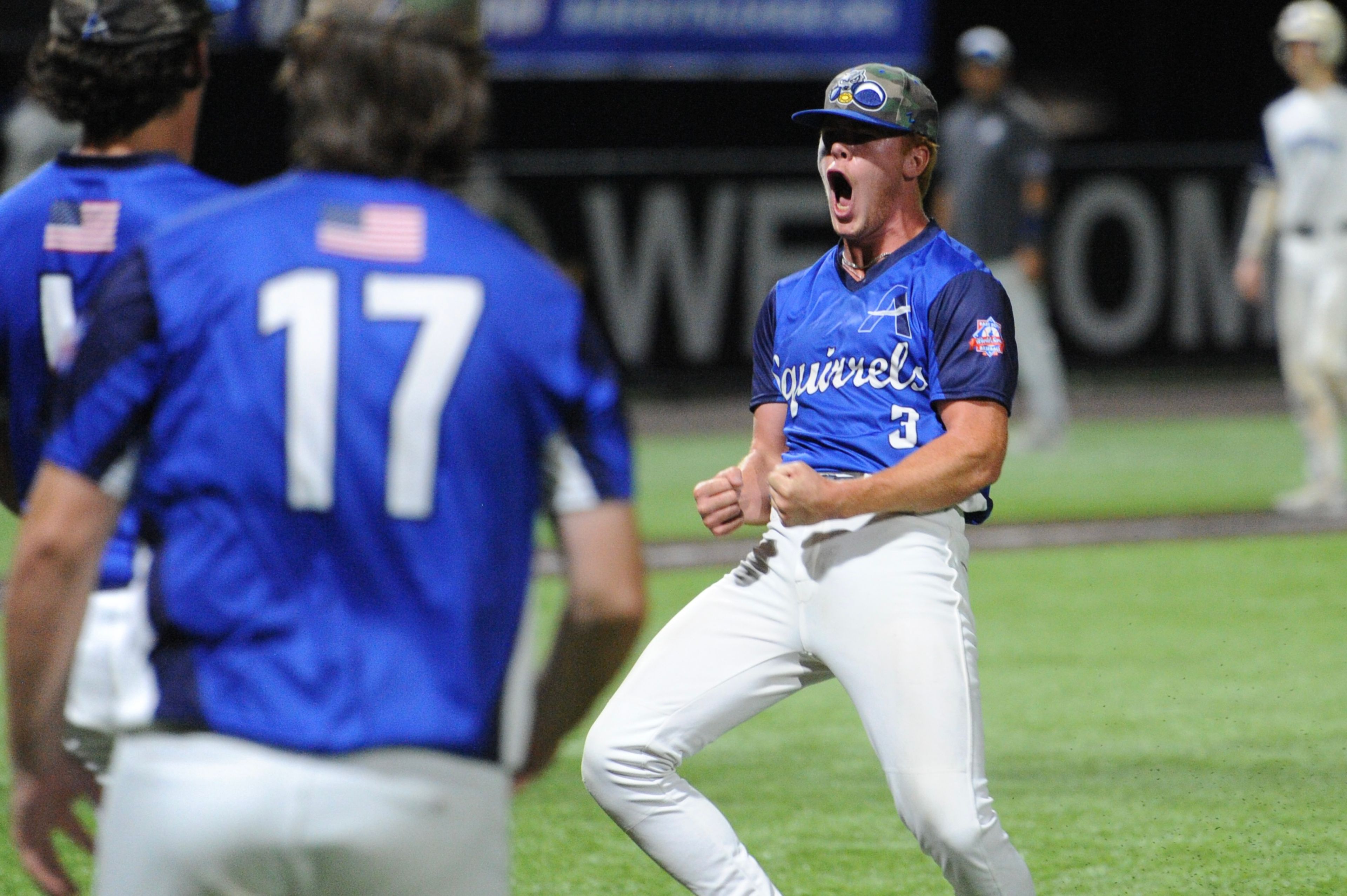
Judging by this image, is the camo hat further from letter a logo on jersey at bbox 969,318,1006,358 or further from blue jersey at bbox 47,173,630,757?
letter a logo on jersey at bbox 969,318,1006,358

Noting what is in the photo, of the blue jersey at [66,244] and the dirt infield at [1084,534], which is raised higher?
the blue jersey at [66,244]

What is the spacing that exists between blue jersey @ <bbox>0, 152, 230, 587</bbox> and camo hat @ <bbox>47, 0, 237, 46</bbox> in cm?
22

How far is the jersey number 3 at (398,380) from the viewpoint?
221cm

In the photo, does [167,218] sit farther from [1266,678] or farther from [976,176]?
[976,176]

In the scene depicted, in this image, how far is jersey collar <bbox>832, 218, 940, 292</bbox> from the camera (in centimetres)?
412

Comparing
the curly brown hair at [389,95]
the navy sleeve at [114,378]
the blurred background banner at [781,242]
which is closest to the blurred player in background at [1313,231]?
the blurred background banner at [781,242]

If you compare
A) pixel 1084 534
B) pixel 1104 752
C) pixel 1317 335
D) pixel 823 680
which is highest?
pixel 823 680

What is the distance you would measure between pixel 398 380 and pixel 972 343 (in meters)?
1.90

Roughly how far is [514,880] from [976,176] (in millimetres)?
9304

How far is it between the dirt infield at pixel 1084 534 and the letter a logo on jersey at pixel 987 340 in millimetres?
5950

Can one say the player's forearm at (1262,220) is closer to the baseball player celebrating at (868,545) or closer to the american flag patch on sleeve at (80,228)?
the baseball player celebrating at (868,545)

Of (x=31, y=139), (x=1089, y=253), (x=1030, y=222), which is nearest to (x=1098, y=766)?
(x=1030, y=222)

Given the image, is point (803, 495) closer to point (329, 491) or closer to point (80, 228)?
point (80, 228)

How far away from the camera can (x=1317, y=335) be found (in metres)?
10.5
